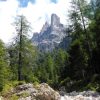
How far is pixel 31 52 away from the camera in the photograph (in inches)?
2120

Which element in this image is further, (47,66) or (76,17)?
(47,66)

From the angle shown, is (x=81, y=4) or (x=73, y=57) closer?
(x=81, y=4)

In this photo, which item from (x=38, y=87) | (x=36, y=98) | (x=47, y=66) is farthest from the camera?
(x=47, y=66)

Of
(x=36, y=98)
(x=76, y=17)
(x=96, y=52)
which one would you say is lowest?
(x=36, y=98)

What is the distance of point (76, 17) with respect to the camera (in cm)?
5188

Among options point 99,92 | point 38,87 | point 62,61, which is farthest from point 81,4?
point 62,61

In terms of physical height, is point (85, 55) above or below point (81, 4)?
below

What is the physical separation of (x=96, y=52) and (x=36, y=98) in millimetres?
26497

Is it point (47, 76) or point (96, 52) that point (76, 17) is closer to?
point (96, 52)

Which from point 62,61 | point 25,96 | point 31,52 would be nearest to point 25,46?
point 31,52

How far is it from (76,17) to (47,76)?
224 ft

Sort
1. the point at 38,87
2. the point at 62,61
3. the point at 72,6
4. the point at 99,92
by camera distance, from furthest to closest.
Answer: the point at 62,61 < the point at 72,6 < the point at 99,92 < the point at 38,87

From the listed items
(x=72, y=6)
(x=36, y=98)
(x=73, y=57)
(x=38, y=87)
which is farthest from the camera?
(x=73, y=57)

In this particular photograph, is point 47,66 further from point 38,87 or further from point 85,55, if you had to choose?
point 38,87
